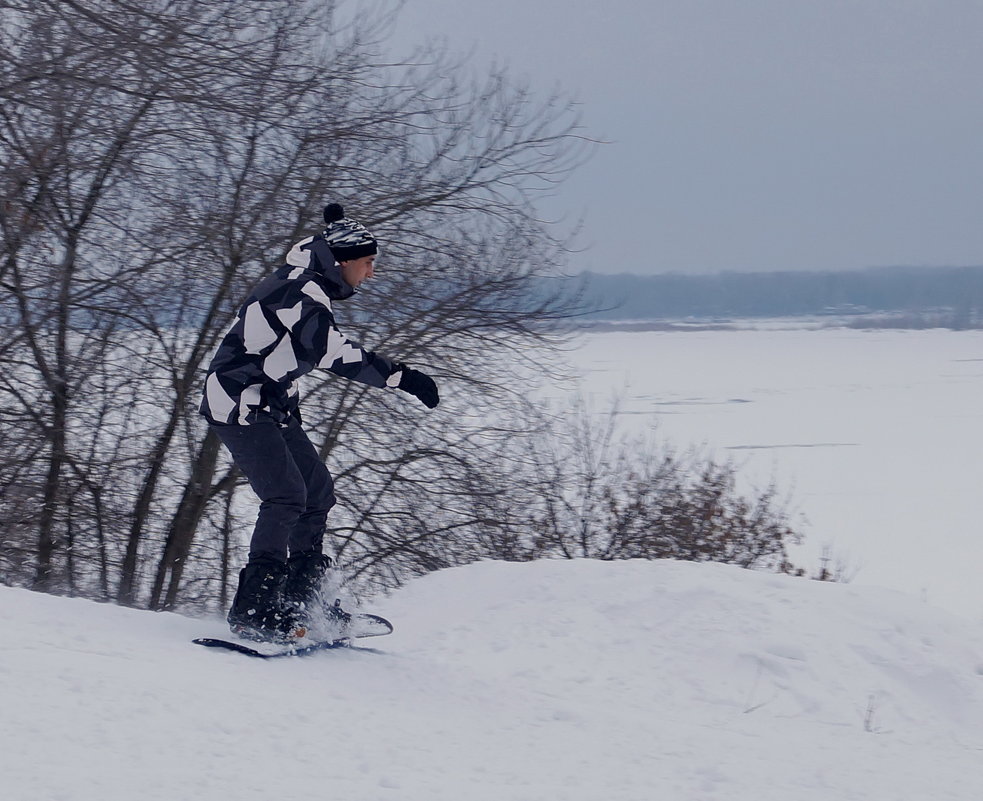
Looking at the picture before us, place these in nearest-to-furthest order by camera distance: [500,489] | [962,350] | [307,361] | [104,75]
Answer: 1. [307,361]
2. [104,75]
3. [500,489]
4. [962,350]

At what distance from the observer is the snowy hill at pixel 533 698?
10.2ft

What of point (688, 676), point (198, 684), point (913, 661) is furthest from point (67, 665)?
point (913, 661)

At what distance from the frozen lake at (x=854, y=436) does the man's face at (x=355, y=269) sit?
7315 millimetres

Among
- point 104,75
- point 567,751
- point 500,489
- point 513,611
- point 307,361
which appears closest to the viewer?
point 567,751

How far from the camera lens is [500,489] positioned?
450 inches

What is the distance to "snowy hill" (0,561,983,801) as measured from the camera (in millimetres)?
3123

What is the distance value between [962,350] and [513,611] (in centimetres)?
6593

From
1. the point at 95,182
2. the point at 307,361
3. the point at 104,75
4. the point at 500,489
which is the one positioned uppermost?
the point at 104,75

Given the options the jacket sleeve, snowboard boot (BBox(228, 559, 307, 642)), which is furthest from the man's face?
snowboard boot (BBox(228, 559, 307, 642))

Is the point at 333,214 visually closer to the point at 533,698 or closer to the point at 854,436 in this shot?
the point at 533,698

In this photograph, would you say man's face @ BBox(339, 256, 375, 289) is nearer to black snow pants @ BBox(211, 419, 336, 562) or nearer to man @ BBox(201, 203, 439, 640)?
man @ BBox(201, 203, 439, 640)

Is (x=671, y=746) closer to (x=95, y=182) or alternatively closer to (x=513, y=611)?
(x=513, y=611)

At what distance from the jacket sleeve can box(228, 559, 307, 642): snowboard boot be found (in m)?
0.95

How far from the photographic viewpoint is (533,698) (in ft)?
14.2
